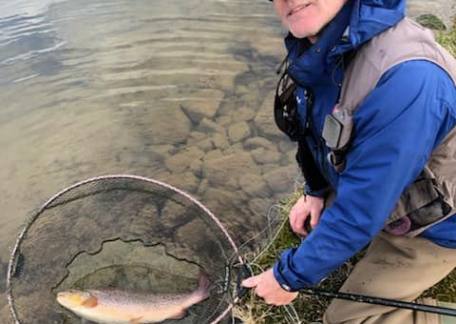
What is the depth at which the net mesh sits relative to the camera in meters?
4.50

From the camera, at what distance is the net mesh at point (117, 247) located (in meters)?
4.50

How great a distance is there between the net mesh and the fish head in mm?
289

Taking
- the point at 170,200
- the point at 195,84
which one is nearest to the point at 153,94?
the point at 195,84

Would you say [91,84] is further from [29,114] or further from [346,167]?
[346,167]

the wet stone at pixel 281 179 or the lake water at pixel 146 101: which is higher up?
the lake water at pixel 146 101

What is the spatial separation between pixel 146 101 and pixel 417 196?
19.6 ft

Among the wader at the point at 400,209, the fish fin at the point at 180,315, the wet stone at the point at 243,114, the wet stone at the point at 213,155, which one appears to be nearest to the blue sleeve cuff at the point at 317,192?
the wader at the point at 400,209

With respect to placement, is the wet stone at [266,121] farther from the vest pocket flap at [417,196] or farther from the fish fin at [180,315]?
the vest pocket flap at [417,196]

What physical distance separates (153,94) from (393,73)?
6413mm

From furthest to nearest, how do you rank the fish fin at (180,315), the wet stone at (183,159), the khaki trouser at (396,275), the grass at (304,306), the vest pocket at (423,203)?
1. the wet stone at (183,159)
2. the fish fin at (180,315)
3. the grass at (304,306)
4. the khaki trouser at (396,275)
5. the vest pocket at (423,203)

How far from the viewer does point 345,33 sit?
7.45ft

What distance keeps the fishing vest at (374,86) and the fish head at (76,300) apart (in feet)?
8.41

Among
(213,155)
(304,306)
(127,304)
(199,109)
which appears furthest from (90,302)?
(199,109)

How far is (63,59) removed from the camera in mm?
9180
